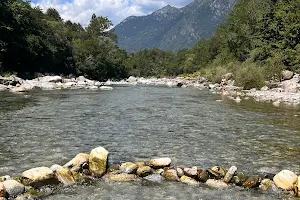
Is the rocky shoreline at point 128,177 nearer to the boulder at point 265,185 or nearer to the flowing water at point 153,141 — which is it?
the boulder at point 265,185

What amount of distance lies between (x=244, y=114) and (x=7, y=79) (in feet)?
88.4

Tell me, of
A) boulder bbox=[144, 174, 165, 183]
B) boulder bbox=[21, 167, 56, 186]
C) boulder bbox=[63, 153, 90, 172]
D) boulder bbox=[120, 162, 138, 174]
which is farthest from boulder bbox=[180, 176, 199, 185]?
boulder bbox=[21, 167, 56, 186]

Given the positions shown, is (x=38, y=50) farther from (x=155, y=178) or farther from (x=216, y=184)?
(x=216, y=184)

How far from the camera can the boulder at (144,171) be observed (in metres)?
8.08

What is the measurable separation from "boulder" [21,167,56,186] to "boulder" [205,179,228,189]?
3413 mm

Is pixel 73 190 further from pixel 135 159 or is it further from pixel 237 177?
pixel 237 177

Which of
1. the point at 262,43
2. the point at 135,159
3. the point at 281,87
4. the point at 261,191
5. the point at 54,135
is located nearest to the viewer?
the point at 261,191

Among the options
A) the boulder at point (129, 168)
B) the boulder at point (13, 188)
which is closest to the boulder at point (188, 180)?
the boulder at point (129, 168)

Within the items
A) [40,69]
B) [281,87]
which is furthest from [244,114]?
[40,69]

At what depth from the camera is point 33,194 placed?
6734 millimetres

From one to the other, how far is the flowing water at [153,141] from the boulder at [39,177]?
488mm

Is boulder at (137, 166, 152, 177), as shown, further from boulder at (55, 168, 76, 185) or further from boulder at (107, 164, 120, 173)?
boulder at (55, 168, 76, 185)

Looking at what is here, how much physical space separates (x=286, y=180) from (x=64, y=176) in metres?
4.80

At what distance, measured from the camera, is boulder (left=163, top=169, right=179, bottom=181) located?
7934mm
